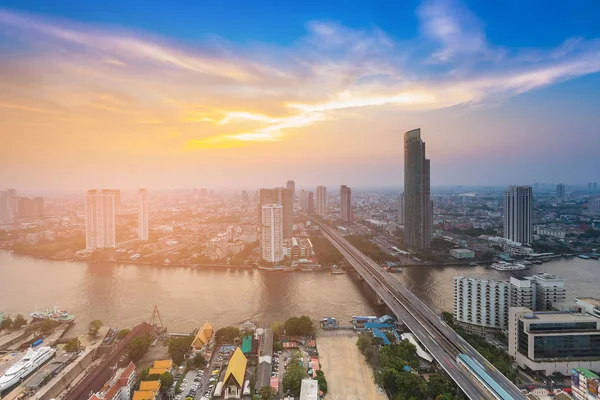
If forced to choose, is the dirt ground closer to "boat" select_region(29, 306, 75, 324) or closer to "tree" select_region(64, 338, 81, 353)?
"tree" select_region(64, 338, 81, 353)

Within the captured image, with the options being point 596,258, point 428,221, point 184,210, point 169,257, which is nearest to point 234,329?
point 169,257

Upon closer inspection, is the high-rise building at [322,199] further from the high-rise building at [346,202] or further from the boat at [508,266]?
the boat at [508,266]

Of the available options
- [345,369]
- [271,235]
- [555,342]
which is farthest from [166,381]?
[271,235]

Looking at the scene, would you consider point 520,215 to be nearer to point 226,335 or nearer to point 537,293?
point 537,293

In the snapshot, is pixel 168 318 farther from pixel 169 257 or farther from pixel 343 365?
pixel 169 257

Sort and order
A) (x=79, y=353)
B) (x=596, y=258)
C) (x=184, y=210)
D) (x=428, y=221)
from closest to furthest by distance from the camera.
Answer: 1. (x=79, y=353)
2. (x=596, y=258)
3. (x=428, y=221)
4. (x=184, y=210)

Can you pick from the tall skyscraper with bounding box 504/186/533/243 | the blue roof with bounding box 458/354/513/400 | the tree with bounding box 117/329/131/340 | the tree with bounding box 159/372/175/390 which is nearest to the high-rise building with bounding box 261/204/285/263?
the tree with bounding box 117/329/131/340
